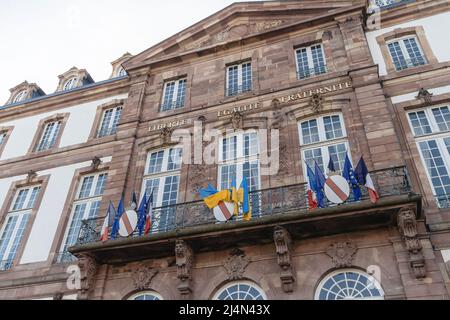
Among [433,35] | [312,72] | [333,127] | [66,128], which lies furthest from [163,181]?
[433,35]

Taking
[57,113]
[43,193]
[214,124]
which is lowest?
[43,193]

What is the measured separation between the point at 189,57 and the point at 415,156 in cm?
907

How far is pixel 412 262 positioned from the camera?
845 centimetres

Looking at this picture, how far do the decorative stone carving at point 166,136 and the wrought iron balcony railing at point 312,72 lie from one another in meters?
4.63

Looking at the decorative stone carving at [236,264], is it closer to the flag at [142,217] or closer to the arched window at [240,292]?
the arched window at [240,292]

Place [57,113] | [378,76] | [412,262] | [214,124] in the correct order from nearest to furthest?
[412,262], [378,76], [214,124], [57,113]

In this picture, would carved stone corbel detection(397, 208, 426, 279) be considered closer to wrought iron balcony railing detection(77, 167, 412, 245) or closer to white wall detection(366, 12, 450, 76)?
wrought iron balcony railing detection(77, 167, 412, 245)

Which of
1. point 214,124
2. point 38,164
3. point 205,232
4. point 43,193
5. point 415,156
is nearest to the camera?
point 205,232

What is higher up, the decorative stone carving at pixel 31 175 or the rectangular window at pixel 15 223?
the decorative stone carving at pixel 31 175

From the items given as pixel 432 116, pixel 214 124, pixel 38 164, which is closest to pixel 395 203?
pixel 432 116

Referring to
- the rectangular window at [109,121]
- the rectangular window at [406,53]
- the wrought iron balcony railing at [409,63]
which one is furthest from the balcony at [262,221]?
the rectangular window at [109,121]

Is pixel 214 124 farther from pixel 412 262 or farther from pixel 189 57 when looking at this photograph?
pixel 412 262

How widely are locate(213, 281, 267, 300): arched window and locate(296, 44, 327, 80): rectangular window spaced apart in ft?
23.3

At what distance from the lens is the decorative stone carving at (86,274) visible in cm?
1062
